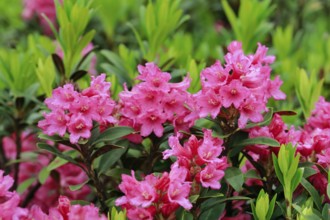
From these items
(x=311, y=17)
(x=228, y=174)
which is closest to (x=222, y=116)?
(x=228, y=174)

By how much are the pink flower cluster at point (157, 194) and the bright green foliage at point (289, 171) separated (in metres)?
0.33

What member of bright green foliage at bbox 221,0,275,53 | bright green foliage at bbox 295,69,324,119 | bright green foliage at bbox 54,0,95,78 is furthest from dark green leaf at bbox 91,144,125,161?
bright green foliage at bbox 221,0,275,53

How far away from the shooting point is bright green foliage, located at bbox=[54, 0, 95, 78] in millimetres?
2441

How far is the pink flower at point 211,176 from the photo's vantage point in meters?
1.89

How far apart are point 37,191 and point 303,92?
1.25 m

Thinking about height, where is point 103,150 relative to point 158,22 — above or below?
below

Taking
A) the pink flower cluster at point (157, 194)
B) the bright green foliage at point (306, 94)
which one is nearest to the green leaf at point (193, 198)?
the pink flower cluster at point (157, 194)

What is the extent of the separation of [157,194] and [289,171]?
0.44 metres

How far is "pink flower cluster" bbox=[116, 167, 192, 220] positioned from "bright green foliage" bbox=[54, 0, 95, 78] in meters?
0.80

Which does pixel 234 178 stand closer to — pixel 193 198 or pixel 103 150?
pixel 193 198

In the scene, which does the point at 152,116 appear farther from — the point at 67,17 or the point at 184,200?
the point at 67,17

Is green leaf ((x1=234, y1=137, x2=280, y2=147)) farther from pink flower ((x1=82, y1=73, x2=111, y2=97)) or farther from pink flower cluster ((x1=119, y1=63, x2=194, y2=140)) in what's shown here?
pink flower ((x1=82, y1=73, x2=111, y2=97))

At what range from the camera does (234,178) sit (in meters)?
2.01

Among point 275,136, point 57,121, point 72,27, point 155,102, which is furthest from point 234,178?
point 72,27
